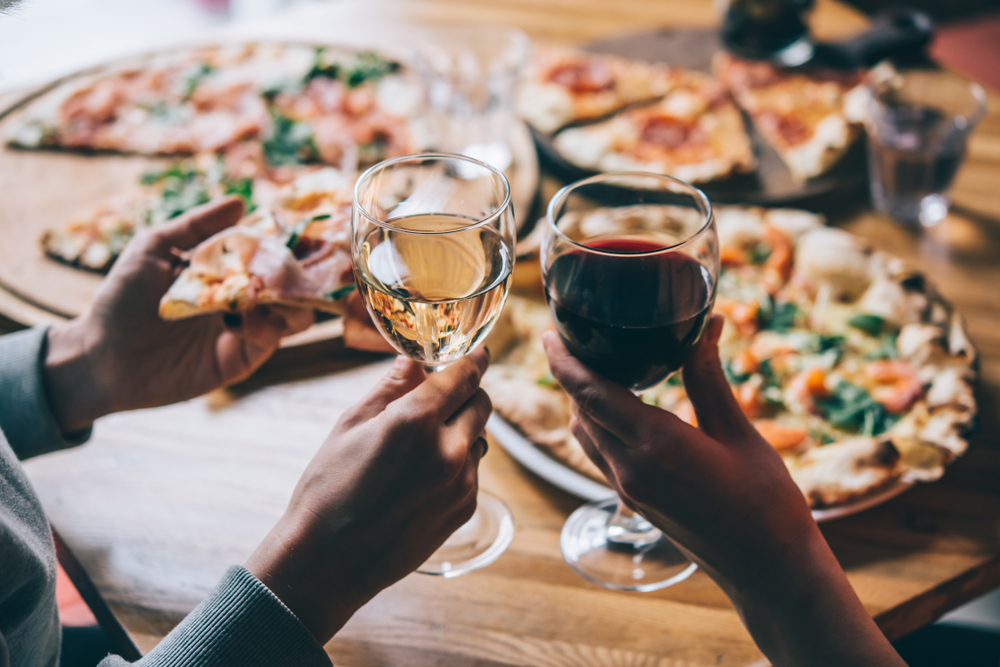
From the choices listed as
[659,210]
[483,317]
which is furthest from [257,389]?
[659,210]

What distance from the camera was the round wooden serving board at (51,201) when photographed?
1642 millimetres

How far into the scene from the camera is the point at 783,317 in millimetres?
1512

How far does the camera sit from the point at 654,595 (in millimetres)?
1061

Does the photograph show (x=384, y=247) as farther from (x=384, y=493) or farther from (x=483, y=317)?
(x=384, y=493)

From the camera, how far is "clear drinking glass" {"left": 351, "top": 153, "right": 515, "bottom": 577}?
834mm

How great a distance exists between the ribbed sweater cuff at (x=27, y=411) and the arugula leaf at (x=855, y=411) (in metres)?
1.26

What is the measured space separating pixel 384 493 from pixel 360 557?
0.08 meters

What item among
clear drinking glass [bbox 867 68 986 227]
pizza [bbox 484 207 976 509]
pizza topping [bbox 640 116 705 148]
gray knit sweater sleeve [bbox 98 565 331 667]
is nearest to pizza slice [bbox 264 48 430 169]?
pizza topping [bbox 640 116 705 148]

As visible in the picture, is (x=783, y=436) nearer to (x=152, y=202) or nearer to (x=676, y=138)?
(x=676, y=138)

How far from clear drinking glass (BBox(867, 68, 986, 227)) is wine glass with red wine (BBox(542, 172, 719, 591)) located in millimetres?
990

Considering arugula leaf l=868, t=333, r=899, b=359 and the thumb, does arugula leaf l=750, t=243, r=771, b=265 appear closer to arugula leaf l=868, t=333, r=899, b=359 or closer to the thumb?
arugula leaf l=868, t=333, r=899, b=359

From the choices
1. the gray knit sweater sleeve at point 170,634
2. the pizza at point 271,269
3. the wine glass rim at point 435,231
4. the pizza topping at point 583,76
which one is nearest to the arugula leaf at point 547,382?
the pizza at point 271,269

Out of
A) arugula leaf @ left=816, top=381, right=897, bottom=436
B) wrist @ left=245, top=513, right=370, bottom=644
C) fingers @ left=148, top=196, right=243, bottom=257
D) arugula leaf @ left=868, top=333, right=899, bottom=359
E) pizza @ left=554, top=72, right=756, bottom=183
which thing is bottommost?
arugula leaf @ left=816, top=381, right=897, bottom=436

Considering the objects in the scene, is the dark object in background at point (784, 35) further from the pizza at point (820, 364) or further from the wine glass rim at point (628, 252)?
the wine glass rim at point (628, 252)
